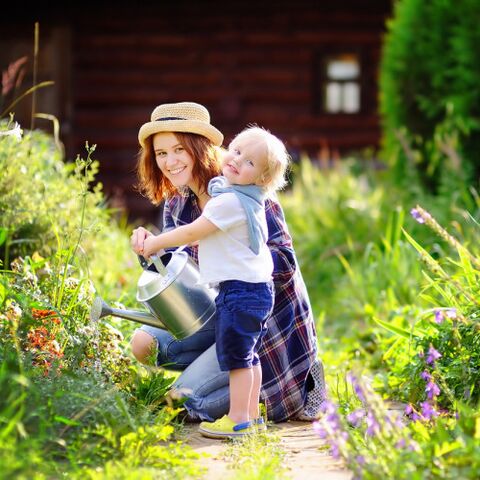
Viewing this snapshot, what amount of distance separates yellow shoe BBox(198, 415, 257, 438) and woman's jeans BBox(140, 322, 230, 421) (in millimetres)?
191

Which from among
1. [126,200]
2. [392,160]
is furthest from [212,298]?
[126,200]

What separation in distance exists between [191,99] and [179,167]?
816 cm

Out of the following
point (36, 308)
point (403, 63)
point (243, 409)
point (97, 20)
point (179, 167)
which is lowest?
point (243, 409)

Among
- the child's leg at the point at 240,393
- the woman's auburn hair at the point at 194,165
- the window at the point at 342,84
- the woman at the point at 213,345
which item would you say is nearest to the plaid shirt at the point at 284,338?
the woman at the point at 213,345

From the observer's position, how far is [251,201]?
135 inches

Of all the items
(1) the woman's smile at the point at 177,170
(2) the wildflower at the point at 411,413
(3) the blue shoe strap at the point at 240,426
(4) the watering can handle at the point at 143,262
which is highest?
(1) the woman's smile at the point at 177,170

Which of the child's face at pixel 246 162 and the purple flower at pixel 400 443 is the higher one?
the child's face at pixel 246 162

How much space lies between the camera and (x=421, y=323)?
171 inches

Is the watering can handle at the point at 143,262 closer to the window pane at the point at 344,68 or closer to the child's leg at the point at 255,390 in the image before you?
the child's leg at the point at 255,390

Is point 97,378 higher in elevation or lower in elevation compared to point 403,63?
lower

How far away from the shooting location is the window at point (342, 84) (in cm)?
1252

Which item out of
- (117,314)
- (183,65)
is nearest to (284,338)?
(117,314)

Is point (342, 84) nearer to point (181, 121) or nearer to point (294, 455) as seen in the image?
point (181, 121)

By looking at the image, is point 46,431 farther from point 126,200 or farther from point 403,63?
point 126,200
